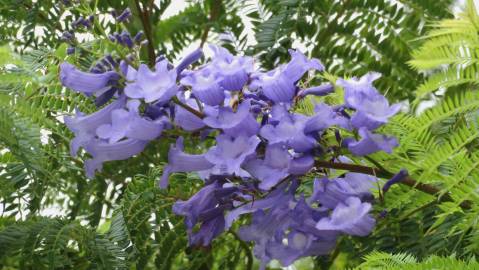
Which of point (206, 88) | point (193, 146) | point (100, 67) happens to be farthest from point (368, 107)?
point (193, 146)

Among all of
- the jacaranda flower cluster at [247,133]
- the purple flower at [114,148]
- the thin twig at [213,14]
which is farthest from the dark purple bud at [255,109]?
the thin twig at [213,14]

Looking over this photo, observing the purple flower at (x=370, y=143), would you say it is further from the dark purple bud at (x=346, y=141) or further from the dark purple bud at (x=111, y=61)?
the dark purple bud at (x=111, y=61)

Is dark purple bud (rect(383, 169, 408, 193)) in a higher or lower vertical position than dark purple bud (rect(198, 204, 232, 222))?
higher

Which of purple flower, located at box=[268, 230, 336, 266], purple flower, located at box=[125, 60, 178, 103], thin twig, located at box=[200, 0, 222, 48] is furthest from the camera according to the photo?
thin twig, located at box=[200, 0, 222, 48]

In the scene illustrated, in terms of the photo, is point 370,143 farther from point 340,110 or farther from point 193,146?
point 193,146

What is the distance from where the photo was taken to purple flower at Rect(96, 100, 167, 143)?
2.32 feet

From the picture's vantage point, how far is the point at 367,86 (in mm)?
744

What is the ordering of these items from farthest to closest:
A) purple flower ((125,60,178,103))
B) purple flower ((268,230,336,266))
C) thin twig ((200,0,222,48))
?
1. thin twig ((200,0,222,48))
2. purple flower ((268,230,336,266))
3. purple flower ((125,60,178,103))

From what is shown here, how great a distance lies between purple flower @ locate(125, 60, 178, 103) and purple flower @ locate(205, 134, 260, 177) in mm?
60

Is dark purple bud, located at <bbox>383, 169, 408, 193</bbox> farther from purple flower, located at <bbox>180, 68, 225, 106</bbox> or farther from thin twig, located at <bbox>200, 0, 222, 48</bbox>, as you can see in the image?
thin twig, located at <bbox>200, 0, 222, 48</bbox>

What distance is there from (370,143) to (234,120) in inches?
4.7

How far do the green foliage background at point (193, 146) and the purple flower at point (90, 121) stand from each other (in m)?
0.06

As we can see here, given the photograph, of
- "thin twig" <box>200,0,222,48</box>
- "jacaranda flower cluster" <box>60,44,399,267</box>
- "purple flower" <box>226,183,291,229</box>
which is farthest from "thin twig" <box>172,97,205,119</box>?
"thin twig" <box>200,0,222,48</box>

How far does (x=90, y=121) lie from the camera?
76 centimetres
